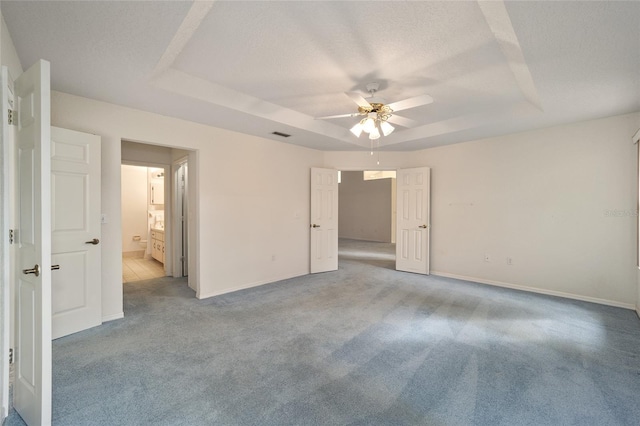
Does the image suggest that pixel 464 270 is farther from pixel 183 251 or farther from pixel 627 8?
pixel 183 251

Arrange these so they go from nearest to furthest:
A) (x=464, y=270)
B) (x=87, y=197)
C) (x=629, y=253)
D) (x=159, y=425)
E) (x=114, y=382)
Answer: (x=159, y=425), (x=114, y=382), (x=87, y=197), (x=629, y=253), (x=464, y=270)

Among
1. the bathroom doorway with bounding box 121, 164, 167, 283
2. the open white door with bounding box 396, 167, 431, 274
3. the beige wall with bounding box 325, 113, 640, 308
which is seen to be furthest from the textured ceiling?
the bathroom doorway with bounding box 121, 164, 167, 283

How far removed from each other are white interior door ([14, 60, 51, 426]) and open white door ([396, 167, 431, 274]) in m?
5.13

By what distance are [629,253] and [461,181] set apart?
2281 millimetres

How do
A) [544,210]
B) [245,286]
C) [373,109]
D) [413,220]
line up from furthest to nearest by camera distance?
[413,220]
[245,286]
[544,210]
[373,109]

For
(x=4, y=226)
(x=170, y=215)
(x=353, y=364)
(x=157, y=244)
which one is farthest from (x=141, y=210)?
(x=353, y=364)

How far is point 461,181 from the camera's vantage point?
200 inches

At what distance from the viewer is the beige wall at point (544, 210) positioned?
368 cm

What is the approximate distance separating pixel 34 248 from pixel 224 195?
273 centimetres

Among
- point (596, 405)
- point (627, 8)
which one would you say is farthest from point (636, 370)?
point (627, 8)

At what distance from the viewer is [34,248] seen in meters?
1.57

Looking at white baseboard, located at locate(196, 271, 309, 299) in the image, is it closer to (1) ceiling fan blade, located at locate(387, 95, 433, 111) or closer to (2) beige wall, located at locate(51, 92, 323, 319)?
(2) beige wall, located at locate(51, 92, 323, 319)

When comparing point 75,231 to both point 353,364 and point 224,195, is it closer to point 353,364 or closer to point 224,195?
point 224,195

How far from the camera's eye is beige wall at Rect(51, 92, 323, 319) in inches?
127
